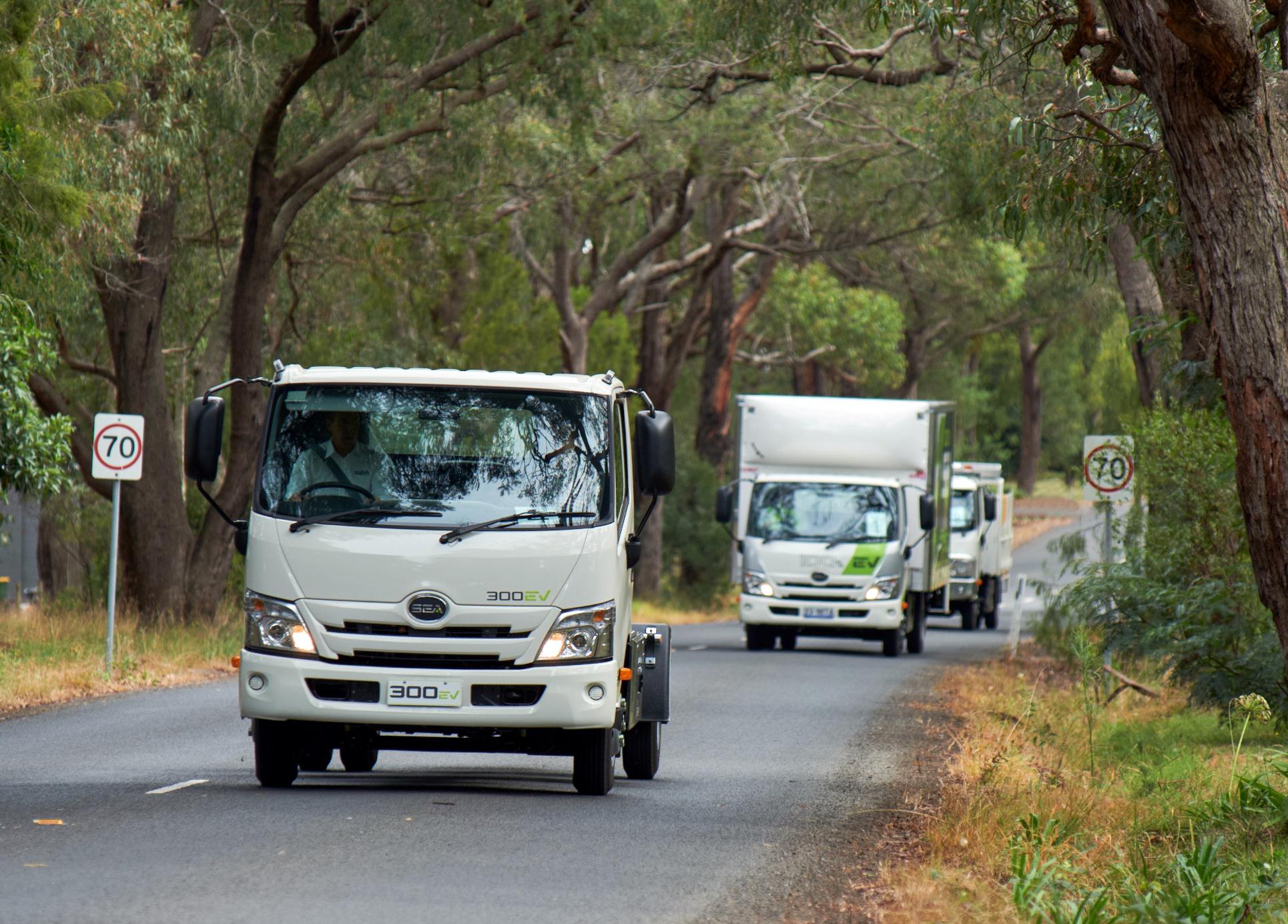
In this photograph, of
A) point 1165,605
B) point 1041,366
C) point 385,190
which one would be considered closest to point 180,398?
point 385,190

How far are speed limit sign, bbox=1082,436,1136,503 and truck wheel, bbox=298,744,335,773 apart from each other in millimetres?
10432

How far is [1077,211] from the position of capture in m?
12.8

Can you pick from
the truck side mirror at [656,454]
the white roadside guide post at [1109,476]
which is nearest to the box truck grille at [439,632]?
the truck side mirror at [656,454]

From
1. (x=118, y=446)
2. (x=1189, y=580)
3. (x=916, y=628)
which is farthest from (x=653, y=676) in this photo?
(x=916, y=628)

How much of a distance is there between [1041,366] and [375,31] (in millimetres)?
59980

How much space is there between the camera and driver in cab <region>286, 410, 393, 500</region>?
9.85 metres

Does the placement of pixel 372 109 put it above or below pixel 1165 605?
above

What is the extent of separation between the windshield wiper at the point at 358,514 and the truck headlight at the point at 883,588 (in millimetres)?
15628

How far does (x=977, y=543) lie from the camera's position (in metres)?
35.7

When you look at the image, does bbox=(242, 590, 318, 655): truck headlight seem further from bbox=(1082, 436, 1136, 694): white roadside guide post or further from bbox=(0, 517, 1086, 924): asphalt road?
bbox=(1082, 436, 1136, 694): white roadside guide post

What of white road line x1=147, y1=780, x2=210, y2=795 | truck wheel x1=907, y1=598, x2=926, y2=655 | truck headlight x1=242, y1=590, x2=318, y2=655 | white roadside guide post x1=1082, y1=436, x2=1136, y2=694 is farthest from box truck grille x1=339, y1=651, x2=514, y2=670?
truck wheel x1=907, y1=598, x2=926, y2=655

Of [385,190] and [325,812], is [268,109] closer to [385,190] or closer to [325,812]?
[385,190]

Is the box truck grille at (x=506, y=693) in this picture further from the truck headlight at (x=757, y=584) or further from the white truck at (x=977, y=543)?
the white truck at (x=977, y=543)

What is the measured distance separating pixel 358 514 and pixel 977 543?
27.1 meters
